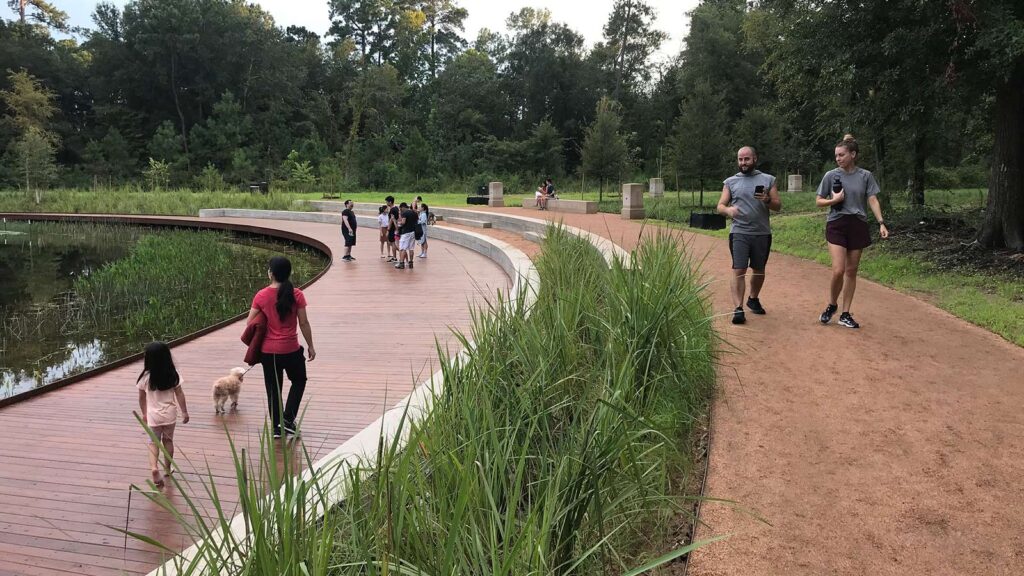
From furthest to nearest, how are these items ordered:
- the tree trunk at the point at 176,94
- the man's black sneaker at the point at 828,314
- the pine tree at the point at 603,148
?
the tree trunk at the point at 176,94 < the pine tree at the point at 603,148 < the man's black sneaker at the point at 828,314

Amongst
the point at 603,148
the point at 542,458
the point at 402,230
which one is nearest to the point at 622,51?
the point at 603,148

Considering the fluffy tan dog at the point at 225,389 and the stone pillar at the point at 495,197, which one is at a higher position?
the stone pillar at the point at 495,197

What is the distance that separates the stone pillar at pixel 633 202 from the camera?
68.1ft

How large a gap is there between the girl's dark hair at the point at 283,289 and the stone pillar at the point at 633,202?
1670 centimetres

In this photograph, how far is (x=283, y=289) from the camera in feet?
15.9

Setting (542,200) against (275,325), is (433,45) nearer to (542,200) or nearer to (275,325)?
(542,200)

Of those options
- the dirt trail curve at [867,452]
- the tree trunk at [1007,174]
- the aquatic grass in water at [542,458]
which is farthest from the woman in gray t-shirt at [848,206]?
the tree trunk at [1007,174]

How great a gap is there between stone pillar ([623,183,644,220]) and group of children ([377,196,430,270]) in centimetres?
766

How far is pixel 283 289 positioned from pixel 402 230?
8.68 metres

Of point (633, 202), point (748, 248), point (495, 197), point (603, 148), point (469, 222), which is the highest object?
point (603, 148)

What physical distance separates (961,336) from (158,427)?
6614mm

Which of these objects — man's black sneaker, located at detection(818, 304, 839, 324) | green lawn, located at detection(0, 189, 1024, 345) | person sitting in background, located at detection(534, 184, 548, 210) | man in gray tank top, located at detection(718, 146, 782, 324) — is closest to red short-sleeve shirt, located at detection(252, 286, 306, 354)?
man in gray tank top, located at detection(718, 146, 782, 324)

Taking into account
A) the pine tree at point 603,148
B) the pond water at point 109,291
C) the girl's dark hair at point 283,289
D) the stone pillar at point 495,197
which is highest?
the pine tree at point 603,148

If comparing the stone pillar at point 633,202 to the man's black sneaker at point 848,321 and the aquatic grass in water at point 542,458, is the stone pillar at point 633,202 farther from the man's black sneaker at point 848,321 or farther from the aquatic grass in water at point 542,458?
the aquatic grass in water at point 542,458
